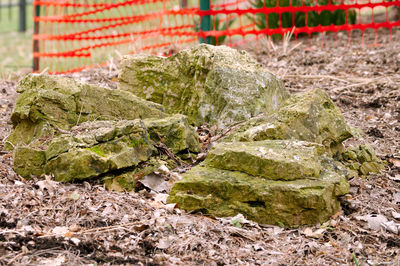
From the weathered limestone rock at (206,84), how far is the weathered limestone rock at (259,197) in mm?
1012

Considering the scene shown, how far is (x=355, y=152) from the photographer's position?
3.67 metres

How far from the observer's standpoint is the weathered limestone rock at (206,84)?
13.0ft

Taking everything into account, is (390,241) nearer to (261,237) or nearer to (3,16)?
(261,237)

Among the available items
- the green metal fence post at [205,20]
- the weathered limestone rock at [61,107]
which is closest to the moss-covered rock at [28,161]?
the weathered limestone rock at [61,107]

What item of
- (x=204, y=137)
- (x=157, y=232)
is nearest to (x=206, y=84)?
(x=204, y=137)

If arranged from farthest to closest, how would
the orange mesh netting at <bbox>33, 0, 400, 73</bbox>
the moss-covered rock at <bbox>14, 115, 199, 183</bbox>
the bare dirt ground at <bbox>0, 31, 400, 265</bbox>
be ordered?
the orange mesh netting at <bbox>33, 0, 400, 73</bbox> → the moss-covered rock at <bbox>14, 115, 199, 183</bbox> → the bare dirt ground at <bbox>0, 31, 400, 265</bbox>

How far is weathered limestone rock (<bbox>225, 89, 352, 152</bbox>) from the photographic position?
11.1ft

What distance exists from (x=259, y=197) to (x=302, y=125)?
749 millimetres

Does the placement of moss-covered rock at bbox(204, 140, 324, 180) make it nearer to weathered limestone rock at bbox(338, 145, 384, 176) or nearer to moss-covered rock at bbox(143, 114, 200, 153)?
moss-covered rock at bbox(143, 114, 200, 153)

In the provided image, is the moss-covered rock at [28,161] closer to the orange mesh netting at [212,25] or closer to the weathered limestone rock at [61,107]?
the weathered limestone rock at [61,107]

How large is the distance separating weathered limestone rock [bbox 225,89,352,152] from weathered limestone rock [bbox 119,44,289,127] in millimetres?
321

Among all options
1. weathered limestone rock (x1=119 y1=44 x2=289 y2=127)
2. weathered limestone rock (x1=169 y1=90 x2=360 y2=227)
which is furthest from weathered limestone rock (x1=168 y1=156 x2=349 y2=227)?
weathered limestone rock (x1=119 y1=44 x2=289 y2=127)

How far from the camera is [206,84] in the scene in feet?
13.1

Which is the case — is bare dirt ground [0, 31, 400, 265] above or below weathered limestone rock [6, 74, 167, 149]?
below
